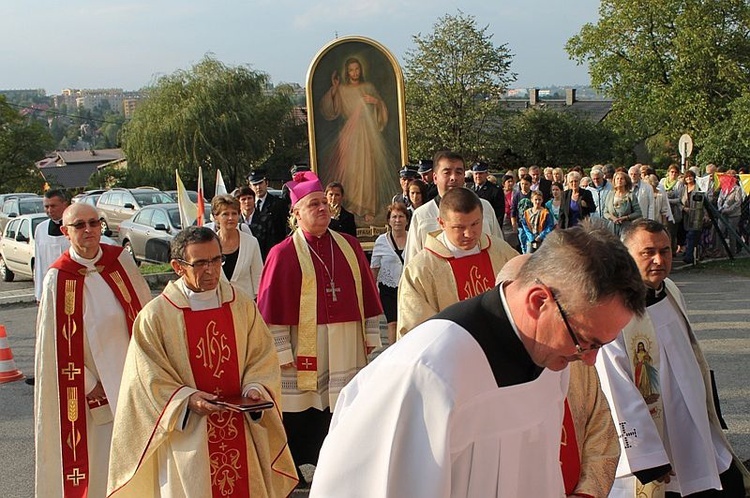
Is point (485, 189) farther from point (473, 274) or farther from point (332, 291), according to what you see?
point (473, 274)

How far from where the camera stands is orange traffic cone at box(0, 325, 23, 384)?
30.8ft

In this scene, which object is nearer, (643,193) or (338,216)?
(338,216)

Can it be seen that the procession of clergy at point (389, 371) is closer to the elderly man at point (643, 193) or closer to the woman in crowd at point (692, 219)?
the elderly man at point (643, 193)

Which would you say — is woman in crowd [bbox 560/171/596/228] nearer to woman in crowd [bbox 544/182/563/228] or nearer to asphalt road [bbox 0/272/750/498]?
woman in crowd [bbox 544/182/563/228]

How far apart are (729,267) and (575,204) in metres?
3.76

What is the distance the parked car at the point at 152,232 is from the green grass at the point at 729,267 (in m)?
9.38

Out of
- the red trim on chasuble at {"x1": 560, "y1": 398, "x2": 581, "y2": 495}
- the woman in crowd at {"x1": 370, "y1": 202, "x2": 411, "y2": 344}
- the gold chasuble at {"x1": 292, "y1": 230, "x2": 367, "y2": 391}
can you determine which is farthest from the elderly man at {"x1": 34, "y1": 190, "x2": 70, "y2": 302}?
the red trim on chasuble at {"x1": 560, "y1": 398, "x2": 581, "y2": 495}

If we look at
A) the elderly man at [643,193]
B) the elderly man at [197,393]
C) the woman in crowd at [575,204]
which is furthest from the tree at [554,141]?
the elderly man at [197,393]

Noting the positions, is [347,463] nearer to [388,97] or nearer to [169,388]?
[169,388]

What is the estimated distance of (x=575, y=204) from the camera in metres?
13.1

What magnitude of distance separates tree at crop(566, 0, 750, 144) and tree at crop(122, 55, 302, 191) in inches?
678

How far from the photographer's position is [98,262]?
578cm

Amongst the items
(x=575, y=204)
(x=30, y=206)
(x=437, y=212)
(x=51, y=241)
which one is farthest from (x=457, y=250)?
(x=30, y=206)

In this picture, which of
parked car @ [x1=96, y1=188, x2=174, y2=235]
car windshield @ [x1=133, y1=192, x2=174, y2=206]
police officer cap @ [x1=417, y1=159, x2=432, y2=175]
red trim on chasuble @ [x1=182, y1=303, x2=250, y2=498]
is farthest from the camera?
car windshield @ [x1=133, y1=192, x2=174, y2=206]
